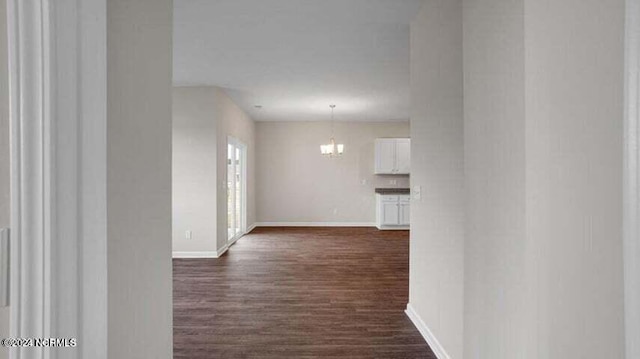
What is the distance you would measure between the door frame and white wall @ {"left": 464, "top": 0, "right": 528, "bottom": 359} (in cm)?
121

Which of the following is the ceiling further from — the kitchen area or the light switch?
the kitchen area

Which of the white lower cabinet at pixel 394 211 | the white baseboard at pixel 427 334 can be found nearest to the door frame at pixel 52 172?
the white baseboard at pixel 427 334

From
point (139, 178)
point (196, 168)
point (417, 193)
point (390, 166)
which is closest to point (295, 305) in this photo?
point (417, 193)

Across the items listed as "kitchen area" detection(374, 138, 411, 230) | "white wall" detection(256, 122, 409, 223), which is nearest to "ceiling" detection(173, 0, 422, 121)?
"kitchen area" detection(374, 138, 411, 230)

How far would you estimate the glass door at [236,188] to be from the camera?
23.2 ft

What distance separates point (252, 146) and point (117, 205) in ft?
25.1

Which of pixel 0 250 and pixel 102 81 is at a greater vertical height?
pixel 102 81

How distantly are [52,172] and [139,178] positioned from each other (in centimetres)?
93

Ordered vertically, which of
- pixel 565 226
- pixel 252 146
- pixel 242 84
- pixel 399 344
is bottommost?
pixel 399 344

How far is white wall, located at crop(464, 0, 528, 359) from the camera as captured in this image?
127cm

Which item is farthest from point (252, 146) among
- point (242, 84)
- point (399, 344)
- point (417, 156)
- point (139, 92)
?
point (139, 92)

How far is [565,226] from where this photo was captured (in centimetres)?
109

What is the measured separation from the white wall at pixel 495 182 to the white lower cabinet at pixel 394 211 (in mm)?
7133

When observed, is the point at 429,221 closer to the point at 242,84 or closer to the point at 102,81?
the point at 102,81
